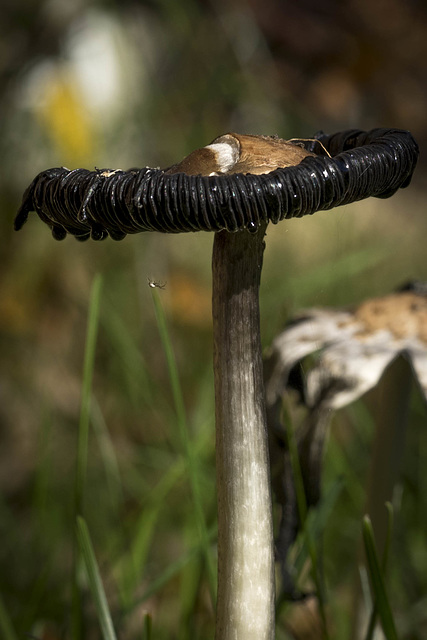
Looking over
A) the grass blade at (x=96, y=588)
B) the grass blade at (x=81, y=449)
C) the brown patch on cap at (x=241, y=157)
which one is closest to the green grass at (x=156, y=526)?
the grass blade at (x=81, y=449)

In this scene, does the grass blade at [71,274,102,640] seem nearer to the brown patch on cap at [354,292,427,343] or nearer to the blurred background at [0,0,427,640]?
the blurred background at [0,0,427,640]

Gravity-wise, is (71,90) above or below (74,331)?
above

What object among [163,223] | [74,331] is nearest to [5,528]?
[74,331]

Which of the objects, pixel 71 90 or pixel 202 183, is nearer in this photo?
pixel 202 183

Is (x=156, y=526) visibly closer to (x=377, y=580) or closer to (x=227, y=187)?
(x=377, y=580)

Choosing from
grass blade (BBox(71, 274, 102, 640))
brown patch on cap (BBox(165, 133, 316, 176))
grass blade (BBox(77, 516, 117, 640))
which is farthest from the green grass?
brown patch on cap (BBox(165, 133, 316, 176))

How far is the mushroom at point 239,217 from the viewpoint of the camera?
487 mm

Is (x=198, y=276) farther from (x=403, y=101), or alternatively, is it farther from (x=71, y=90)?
(x=403, y=101)

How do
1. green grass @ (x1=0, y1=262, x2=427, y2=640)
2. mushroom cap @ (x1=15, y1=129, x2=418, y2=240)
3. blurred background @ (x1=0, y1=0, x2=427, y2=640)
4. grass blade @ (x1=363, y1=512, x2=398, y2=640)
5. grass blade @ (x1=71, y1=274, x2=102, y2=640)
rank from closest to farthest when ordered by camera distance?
mushroom cap @ (x1=15, y1=129, x2=418, y2=240), grass blade @ (x1=363, y1=512, x2=398, y2=640), grass blade @ (x1=71, y1=274, x2=102, y2=640), green grass @ (x1=0, y1=262, x2=427, y2=640), blurred background @ (x1=0, y1=0, x2=427, y2=640)

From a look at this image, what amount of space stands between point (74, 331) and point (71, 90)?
35.1 inches

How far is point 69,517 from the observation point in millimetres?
1543

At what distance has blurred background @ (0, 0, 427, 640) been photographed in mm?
1249

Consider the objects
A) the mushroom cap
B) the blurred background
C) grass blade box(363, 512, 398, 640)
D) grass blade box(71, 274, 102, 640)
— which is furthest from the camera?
the blurred background

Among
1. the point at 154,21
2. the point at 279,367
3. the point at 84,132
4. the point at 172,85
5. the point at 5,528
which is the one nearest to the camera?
the point at 279,367
